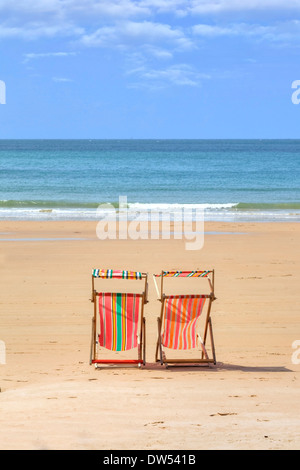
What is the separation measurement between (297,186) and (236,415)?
34.7 m

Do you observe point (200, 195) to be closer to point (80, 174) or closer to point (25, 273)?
point (80, 174)

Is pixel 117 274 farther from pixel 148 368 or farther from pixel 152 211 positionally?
pixel 152 211

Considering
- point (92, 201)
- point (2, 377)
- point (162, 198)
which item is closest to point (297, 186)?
point (162, 198)

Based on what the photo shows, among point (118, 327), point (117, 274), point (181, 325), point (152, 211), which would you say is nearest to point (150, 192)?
point (152, 211)

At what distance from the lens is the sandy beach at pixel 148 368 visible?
4.03m

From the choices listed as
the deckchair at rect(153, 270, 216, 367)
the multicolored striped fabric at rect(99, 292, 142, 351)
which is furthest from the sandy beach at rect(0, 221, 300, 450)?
the multicolored striped fabric at rect(99, 292, 142, 351)

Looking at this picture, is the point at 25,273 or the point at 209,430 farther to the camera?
the point at 25,273

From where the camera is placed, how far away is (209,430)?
13.4ft

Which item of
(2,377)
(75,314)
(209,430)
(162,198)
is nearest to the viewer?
(209,430)

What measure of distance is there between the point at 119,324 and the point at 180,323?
1.91 ft

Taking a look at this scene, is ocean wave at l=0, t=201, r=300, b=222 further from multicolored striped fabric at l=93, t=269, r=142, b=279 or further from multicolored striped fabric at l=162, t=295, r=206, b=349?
multicolored striped fabric at l=93, t=269, r=142, b=279

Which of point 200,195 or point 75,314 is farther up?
point 200,195

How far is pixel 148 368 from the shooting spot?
621 centimetres

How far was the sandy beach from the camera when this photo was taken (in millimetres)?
4028
